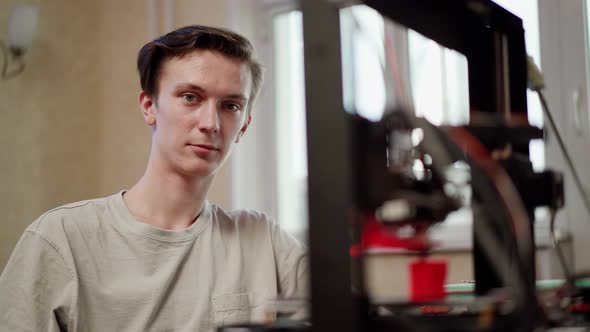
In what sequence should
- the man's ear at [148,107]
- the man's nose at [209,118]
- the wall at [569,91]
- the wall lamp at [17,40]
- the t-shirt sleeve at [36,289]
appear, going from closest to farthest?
the t-shirt sleeve at [36,289]
the man's nose at [209,118]
the man's ear at [148,107]
the wall at [569,91]
the wall lamp at [17,40]

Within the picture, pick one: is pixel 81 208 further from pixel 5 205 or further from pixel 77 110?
pixel 77 110

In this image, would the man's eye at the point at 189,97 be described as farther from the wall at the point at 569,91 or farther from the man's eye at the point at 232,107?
the wall at the point at 569,91

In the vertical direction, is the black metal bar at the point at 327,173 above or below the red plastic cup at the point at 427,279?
above

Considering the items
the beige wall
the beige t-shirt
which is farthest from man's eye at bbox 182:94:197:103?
the beige wall

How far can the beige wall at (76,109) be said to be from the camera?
2457 mm

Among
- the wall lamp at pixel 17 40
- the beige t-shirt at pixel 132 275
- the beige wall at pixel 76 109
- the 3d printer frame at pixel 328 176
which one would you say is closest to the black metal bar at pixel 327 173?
the 3d printer frame at pixel 328 176

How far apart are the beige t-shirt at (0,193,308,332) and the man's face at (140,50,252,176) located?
0.16m

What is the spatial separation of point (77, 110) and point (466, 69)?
82.5 inches

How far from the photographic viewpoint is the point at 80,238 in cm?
129

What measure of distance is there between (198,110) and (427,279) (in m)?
0.83

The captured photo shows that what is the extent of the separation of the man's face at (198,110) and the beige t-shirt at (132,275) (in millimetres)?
161

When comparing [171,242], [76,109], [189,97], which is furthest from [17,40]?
[171,242]

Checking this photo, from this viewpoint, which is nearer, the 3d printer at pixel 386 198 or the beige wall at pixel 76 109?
the 3d printer at pixel 386 198

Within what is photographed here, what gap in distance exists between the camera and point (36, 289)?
3.93 feet
